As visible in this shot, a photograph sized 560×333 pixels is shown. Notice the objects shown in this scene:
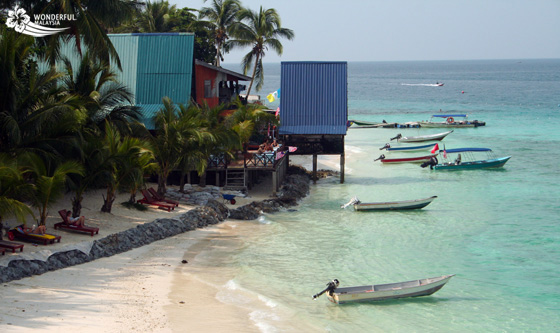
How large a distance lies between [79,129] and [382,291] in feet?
34.4

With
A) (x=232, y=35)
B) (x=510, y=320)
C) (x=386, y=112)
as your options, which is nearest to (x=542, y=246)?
(x=510, y=320)

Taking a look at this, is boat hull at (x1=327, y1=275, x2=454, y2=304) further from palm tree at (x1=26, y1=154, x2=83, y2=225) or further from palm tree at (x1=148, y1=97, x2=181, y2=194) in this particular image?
palm tree at (x1=148, y1=97, x2=181, y2=194)

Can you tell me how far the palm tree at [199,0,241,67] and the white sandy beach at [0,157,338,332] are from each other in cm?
2818

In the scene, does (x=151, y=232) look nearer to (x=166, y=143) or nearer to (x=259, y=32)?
(x=166, y=143)

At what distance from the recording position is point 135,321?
13.3m

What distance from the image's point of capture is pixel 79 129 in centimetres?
1900

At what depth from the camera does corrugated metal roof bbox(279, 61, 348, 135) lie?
106 ft

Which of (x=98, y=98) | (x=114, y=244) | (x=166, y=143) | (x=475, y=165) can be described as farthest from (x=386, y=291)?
(x=475, y=165)

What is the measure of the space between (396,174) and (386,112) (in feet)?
150

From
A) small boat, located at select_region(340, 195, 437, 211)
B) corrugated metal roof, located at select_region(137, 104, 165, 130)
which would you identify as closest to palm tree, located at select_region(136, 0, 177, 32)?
corrugated metal roof, located at select_region(137, 104, 165, 130)

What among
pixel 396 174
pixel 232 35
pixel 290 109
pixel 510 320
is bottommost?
pixel 510 320

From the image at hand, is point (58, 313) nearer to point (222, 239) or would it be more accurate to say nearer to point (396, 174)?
point (222, 239)

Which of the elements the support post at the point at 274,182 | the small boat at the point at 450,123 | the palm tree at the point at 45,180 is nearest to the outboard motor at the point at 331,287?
the palm tree at the point at 45,180

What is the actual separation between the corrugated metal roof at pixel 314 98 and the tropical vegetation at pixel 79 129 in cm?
396
